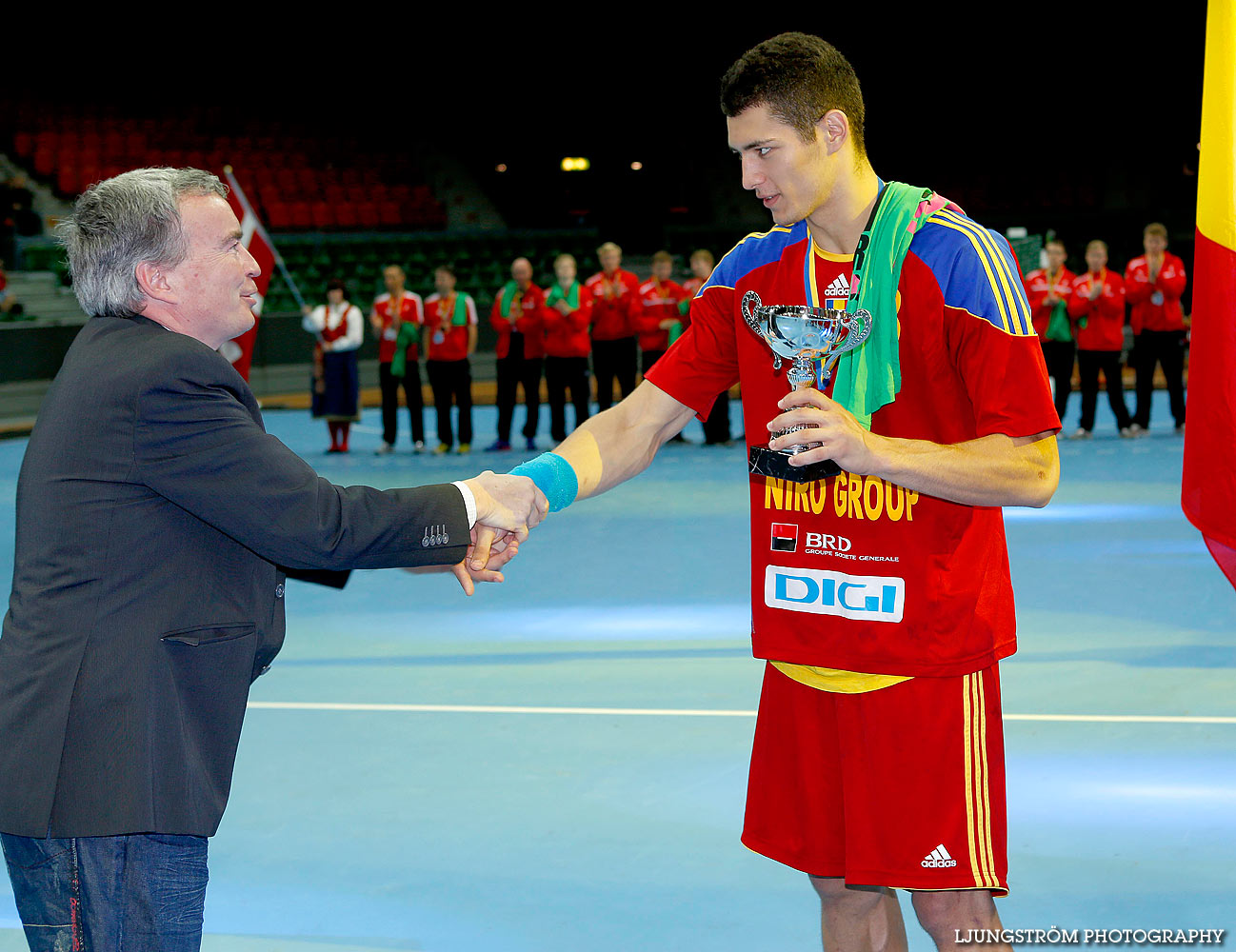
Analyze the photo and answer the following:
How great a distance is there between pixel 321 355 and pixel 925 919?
12386 millimetres

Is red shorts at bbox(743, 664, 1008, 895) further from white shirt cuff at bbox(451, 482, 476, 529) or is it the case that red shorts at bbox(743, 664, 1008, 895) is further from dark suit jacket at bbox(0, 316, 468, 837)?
dark suit jacket at bbox(0, 316, 468, 837)

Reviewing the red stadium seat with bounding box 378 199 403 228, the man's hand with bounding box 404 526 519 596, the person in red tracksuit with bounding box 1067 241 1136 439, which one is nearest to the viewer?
the man's hand with bounding box 404 526 519 596

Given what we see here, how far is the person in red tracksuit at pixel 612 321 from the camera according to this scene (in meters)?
14.4

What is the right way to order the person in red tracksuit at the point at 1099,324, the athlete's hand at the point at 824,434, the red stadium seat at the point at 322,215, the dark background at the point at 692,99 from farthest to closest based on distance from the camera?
the dark background at the point at 692,99
the red stadium seat at the point at 322,215
the person in red tracksuit at the point at 1099,324
the athlete's hand at the point at 824,434

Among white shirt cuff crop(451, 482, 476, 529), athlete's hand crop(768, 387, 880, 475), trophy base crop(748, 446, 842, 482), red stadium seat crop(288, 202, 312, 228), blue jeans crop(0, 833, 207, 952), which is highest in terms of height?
red stadium seat crop(288, 202, 312, 228)

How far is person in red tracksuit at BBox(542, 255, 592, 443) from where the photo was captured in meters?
14.1

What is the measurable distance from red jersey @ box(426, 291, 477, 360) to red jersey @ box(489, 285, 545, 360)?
310 mm

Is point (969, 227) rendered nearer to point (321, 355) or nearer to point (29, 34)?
point (321, 355)

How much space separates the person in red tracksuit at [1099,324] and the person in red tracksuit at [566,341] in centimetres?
→ 487

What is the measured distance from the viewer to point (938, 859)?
254 cm

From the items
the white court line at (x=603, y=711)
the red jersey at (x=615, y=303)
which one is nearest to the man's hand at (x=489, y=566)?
the white court line at (x=603, y=711)

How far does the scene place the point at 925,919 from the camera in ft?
8.66

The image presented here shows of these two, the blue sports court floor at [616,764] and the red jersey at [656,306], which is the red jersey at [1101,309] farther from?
the blue sports court floor at [616,764]

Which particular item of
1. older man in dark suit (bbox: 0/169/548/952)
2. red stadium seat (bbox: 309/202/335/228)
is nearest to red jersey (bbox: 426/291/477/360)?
red stadium seat (bbox: 309/202/335/228)
